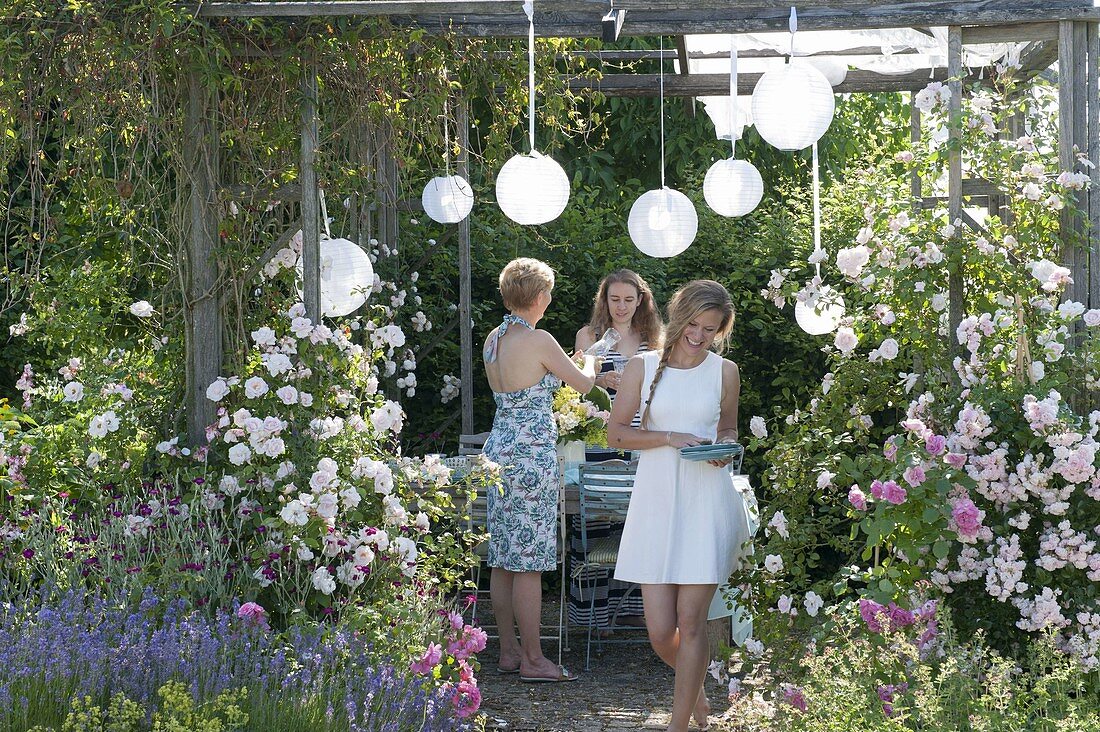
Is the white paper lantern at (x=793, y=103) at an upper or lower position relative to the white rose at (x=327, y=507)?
upper

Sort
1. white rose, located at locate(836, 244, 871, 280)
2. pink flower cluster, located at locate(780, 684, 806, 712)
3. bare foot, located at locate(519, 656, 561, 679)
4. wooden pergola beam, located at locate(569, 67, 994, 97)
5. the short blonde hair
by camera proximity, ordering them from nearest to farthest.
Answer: pink flower cluster, located at locate(780, 684, 806, 712), white rose, located at locate(836, 244, 871, 280), the short blonde hair, bare foot, located at locate(519, 656, 561, 679), wooden pergola beam, located at locate(569, 67, 994, 97)

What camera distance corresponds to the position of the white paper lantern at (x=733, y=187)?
5.35 metres

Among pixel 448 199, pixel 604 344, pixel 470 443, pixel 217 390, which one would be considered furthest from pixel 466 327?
pixel 217 390

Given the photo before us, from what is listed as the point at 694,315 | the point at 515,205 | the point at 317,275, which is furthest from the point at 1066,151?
the point at 317,275

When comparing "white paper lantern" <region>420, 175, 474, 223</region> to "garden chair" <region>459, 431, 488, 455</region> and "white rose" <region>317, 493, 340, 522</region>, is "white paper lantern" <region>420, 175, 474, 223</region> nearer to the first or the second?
"garden chair" <region>459, 431, 488, 455</region>

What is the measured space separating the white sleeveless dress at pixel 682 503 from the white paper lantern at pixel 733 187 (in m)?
1.54

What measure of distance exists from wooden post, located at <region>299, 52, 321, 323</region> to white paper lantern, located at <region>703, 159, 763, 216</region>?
178 centimetres

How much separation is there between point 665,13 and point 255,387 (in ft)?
5.80

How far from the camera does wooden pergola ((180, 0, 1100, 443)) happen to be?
3.86 meters

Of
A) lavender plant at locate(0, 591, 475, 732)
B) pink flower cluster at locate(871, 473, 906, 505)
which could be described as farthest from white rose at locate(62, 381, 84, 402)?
pink flower cluster at locate(871, 473, 906, 505)

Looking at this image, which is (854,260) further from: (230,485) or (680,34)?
(230,485)

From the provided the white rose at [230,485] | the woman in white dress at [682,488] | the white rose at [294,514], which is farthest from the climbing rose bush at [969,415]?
the white rose at [230,485]

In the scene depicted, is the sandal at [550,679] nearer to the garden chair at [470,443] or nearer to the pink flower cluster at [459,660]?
the pink flower cluster at [459,660]

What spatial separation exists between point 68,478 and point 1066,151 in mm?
3365
